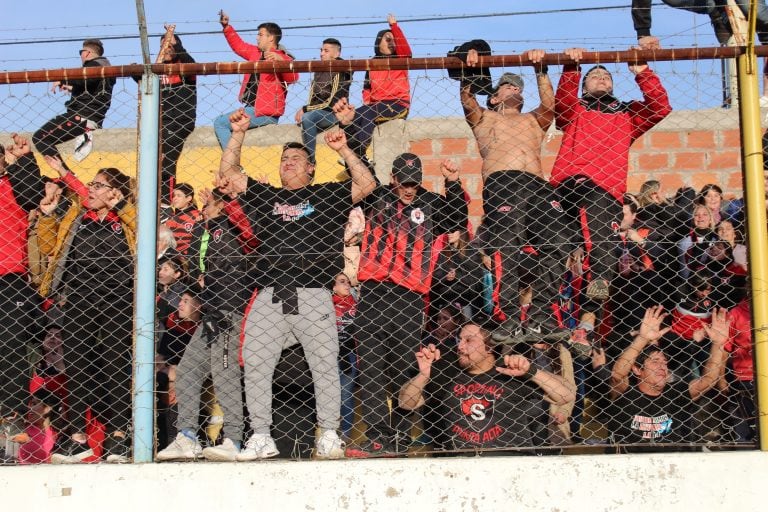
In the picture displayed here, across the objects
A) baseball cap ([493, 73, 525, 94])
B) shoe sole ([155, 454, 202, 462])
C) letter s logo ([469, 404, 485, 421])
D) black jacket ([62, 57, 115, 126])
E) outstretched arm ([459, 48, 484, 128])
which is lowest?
shoe sole ([155, 454, 202, 462])

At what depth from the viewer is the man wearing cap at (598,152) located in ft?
19.2

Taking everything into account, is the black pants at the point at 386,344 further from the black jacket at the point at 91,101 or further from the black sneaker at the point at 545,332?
the black jacket at the point at 91,101

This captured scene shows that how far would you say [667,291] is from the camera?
6.11 meters

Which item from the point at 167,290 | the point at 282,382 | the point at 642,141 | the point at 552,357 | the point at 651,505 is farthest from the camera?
the point at 642,141

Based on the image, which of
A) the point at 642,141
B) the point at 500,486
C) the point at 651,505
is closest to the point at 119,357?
the point at 500,486

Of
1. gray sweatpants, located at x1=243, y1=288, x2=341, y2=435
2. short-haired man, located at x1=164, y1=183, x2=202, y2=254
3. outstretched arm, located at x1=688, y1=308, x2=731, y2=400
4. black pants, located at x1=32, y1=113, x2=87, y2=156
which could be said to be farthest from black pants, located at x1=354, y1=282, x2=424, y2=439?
black pants, located at x1=32, y1=113, x2=87, y2=156

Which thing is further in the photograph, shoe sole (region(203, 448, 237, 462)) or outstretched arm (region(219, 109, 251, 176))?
outstretched arm (region(219, 109, 251, 176))

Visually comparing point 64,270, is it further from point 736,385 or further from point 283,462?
point 736,385

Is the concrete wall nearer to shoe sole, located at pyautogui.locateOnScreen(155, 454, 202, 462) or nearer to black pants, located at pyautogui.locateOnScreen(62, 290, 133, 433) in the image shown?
shoe sole, located at pyautogui.locateOnScreen(155, 454, 202, 462)

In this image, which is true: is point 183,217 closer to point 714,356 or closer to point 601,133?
point 601,133

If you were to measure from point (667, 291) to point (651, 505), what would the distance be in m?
1.92

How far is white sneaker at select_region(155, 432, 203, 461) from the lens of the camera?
4.90 m

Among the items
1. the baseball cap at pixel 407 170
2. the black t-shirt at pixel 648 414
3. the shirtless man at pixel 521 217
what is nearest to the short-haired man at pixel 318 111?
the baseball cap at pixel 407 170

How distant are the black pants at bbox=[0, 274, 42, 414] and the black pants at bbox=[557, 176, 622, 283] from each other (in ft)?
10.3
